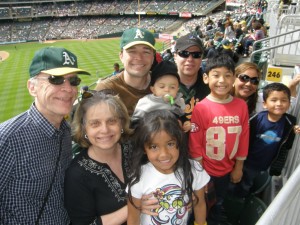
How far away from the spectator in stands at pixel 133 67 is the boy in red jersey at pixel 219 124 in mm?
659

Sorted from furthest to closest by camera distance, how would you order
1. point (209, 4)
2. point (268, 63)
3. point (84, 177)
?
point (209, 4), point (268, 63), point (84, 177)

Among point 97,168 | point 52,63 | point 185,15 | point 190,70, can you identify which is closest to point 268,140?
point 190,70

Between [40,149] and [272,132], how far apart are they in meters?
2.34

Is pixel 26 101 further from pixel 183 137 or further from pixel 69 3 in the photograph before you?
pixel 69 3

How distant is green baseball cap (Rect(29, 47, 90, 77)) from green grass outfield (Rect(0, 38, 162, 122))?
15788 mm

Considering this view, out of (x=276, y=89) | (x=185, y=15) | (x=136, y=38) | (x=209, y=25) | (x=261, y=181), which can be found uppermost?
(x=185, y=15)

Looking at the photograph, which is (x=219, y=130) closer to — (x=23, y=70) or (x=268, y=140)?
(x=268, y=140)

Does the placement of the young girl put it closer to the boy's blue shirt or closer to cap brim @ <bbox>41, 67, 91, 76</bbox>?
cap brim @ <bbox>41, 67, 91, 76</bbox>

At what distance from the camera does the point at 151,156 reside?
84.3 inches

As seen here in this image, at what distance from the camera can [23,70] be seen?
27109 millimetres

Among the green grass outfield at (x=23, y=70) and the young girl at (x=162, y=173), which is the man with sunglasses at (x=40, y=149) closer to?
the young girl at (x=162, y=173)

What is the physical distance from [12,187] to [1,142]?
34 cm

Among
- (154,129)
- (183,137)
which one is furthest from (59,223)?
(183,137)

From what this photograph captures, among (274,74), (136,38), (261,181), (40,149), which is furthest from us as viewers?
(274,74)
